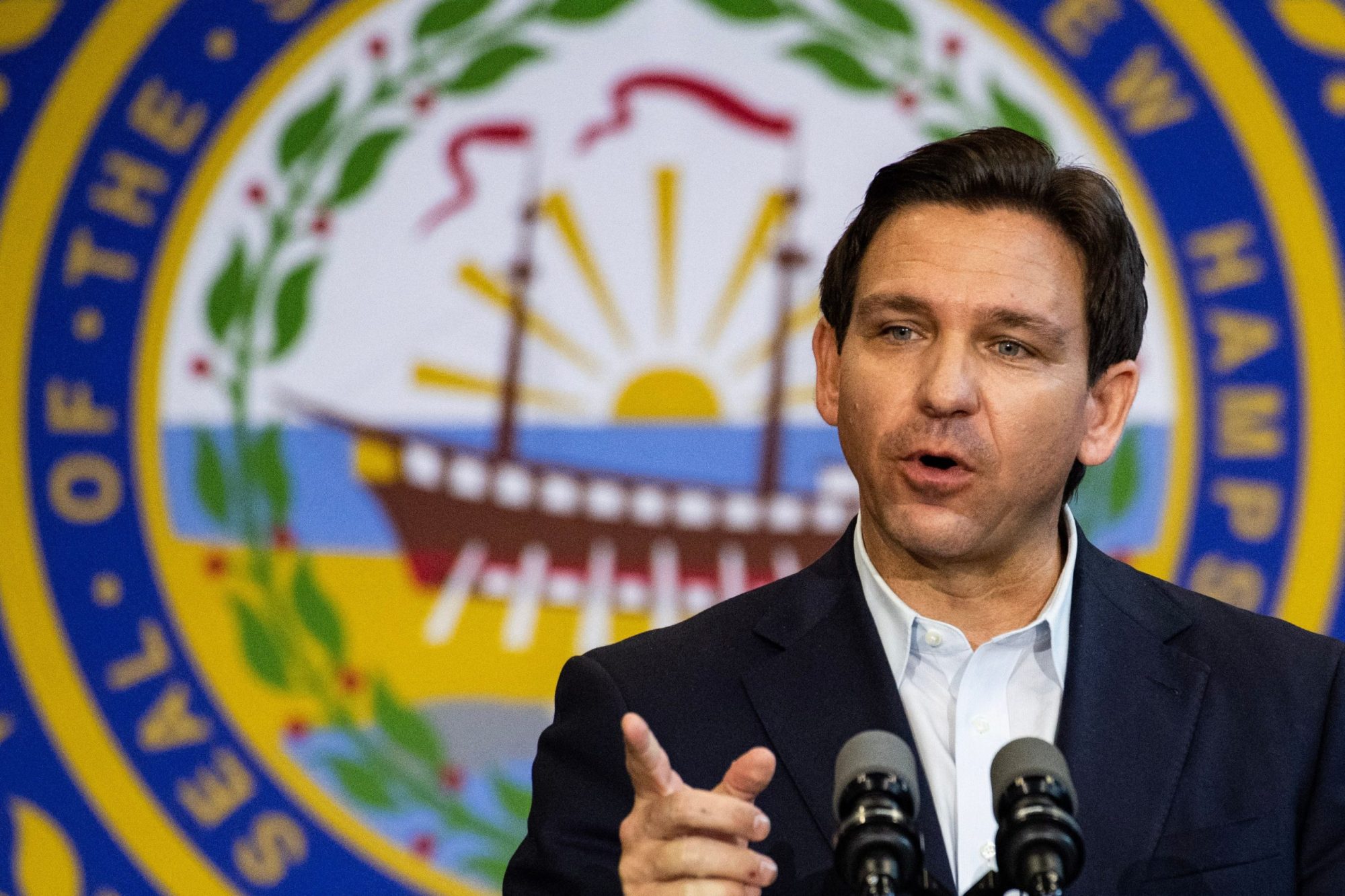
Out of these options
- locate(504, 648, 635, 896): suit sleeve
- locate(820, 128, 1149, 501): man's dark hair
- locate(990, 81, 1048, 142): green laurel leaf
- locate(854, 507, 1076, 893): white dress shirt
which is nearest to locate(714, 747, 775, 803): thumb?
locate(504, 648, 635, 896): suit sleeve

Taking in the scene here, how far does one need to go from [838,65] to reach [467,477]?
124cm

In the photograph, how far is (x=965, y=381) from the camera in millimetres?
1836

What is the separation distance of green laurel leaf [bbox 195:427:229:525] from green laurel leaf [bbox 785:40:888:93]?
1558 mm

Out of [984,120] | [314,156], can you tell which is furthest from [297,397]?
[984,120]

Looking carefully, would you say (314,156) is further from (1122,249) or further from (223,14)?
(1122,249)

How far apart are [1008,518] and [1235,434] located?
1.63 metres

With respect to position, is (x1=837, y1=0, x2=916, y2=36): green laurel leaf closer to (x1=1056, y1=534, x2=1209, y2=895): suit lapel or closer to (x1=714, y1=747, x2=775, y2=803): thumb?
(x1=1056, y1=534, x2=1209, y2=895): suit lapel

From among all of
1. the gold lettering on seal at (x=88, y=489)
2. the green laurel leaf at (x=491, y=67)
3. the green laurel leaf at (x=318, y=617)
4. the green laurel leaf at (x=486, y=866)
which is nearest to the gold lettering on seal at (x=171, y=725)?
the green laurel leaf at (x=318, y=617)

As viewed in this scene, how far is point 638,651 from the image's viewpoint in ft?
6.46

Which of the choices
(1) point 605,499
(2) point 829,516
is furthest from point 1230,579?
(1) point 605,499

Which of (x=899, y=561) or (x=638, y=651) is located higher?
(x=899, y=561)

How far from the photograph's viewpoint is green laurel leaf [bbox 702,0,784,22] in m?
3.50

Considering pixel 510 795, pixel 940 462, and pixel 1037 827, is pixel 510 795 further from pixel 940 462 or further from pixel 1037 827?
pixel 1037 827

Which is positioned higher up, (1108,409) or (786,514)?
(1108,409)
